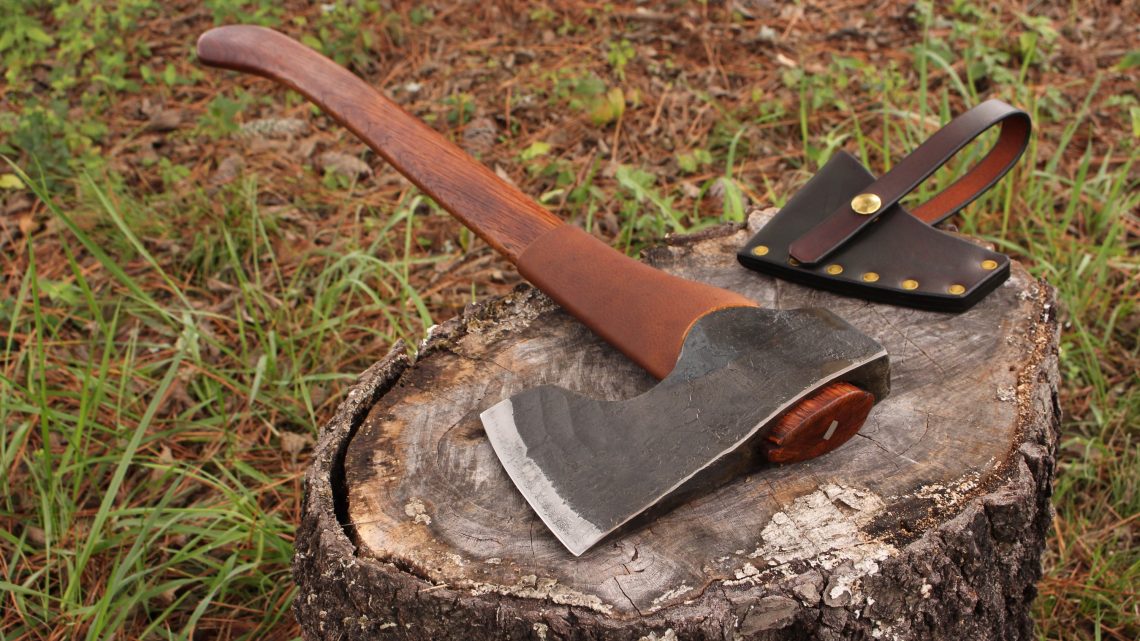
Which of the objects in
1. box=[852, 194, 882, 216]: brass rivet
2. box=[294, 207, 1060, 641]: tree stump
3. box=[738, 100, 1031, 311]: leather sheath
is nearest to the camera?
box=[294, 207, 1060, 641]: tree stump

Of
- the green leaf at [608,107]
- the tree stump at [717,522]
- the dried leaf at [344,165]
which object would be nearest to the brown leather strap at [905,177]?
the tree stump at [717,522]

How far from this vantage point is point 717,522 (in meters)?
1.60

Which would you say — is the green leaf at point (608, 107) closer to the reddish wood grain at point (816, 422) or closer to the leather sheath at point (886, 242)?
the leather sheath at point (886, 242)

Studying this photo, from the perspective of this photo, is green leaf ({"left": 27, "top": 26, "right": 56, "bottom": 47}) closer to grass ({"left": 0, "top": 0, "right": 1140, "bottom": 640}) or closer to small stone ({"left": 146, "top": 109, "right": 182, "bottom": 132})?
grass ({"left": 0, "top": 0, "right": 1140, "bottom": 640})

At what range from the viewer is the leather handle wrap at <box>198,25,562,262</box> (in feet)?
7.23

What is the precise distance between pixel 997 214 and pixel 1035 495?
5.87ft

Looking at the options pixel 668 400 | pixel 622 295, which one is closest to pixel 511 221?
pixel 622 295

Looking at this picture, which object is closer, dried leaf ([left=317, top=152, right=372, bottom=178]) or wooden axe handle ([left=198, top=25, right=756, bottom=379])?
wooden axe handle ([left=198, top=25, right=756, bottom=379])

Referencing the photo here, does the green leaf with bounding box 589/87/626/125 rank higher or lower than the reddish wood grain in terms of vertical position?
lower

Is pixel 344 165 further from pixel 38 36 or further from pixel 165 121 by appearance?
pixel 38 36

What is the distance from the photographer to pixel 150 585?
239cm

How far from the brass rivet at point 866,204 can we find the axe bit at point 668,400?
0.46 meters

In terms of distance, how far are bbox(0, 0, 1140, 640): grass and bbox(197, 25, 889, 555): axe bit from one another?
1.04m

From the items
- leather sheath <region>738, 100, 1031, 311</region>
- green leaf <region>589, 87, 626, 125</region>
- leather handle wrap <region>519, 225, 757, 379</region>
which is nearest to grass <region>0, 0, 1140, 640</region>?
green leaf <region>589, 87, 626, 125</region>
